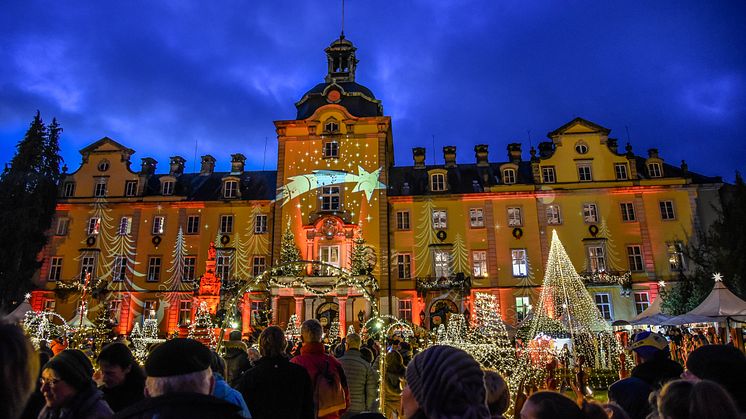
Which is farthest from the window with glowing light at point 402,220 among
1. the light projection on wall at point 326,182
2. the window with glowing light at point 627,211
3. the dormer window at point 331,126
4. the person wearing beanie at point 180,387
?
the person wearing beanie at point 180,387

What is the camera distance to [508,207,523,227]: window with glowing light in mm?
35219

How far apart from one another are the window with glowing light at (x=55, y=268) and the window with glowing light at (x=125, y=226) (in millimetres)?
4668

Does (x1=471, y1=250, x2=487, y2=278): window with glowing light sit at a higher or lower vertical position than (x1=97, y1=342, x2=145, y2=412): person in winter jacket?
higher

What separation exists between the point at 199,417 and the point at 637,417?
444 centimetres

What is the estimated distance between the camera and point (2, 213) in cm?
3391

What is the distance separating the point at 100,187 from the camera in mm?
38500

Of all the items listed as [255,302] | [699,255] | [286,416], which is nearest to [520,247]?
[699,255]

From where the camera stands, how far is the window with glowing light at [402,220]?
3578 cm

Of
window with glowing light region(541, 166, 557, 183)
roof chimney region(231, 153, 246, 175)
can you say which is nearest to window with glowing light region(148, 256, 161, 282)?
roof chimney region(231, 153, 246, 175)

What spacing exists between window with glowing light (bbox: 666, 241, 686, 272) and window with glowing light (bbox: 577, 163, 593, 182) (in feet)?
22.4

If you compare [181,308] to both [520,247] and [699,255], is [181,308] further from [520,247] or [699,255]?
[699,255]

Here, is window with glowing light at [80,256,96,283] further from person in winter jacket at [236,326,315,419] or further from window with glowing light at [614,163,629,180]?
window with glowing light at [614,163,629,180]

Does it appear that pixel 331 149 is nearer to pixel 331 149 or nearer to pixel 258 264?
pixel 331 149

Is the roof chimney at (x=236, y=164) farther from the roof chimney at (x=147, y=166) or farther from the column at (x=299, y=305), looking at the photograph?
the column at (x=299, y=305)
